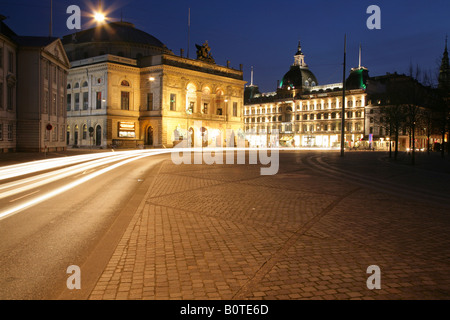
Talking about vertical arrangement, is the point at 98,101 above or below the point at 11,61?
below

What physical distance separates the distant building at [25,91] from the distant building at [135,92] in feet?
64.8

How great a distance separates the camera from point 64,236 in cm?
757

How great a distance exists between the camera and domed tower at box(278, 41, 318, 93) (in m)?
126

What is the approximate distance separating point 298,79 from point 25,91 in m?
99.3

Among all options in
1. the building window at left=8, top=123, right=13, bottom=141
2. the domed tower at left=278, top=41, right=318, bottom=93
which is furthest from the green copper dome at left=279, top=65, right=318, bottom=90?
the building window at left=8, top=123, right=13, bottom=141

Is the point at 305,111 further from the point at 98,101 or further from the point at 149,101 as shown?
the point at 98,101

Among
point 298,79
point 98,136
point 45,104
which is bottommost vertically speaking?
point 98,136

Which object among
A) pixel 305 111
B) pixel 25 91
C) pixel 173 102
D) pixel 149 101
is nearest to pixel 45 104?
pixel 25 91

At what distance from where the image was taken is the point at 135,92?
2753 inches

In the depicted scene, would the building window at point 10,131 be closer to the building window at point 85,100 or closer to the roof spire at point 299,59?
the building window at point 85,100

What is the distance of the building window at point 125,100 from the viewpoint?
2692 inches

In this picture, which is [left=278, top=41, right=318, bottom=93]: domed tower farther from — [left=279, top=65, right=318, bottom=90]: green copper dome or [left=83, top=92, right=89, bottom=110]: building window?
[left=83, top=92, right=89, bottom=110]: building window

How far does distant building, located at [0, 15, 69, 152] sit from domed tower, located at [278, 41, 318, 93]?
9162 cm

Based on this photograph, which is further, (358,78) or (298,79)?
(298,79)
